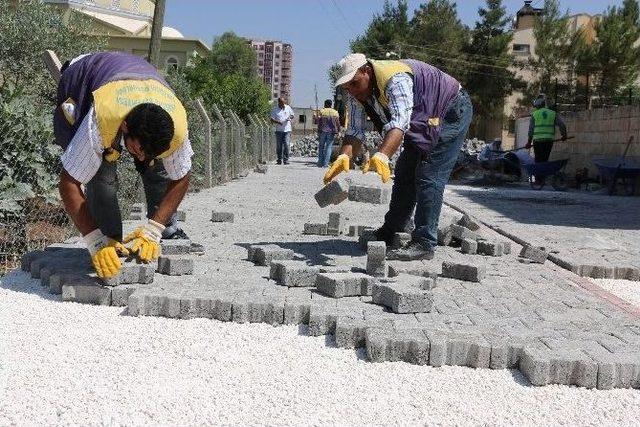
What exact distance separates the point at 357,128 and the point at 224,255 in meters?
1.59

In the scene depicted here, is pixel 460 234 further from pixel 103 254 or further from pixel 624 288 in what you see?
pixel 103 254

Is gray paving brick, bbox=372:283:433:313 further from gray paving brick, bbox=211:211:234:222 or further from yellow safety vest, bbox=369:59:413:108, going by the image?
gray paving brick, bbox=211:211:234:222

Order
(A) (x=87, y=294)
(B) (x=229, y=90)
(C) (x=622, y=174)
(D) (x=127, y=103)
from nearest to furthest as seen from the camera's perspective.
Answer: (D) (x=127, y=103), (A) (x=87, y=294), (C) (x=622, y=174), (B) (x=229, y=90)

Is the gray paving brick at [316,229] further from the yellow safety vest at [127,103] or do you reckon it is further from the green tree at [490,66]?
the green tree at [490,66]

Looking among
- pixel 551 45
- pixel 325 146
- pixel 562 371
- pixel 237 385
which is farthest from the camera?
pixel 551 45

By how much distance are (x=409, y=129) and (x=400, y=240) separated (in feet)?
3.68

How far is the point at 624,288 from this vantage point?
20.8ft

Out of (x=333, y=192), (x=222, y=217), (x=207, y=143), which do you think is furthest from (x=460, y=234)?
(x=207, y=143)

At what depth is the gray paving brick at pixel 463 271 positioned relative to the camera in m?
5.79

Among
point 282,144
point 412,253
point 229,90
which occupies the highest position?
point 229,90

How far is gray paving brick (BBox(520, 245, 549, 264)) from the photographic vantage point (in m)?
6.89

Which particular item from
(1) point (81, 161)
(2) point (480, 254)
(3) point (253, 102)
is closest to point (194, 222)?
(2) point (480, 254)

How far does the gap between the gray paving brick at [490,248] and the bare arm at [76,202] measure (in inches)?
146

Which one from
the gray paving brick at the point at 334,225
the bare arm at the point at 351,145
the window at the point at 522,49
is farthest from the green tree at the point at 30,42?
the window at the point at 522,49
